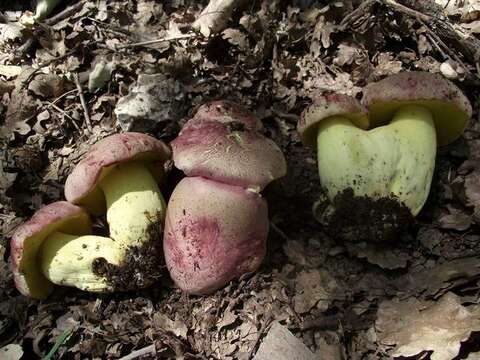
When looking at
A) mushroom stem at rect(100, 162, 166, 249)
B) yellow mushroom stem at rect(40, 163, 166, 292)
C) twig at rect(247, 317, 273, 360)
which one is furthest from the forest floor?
mushroom stem at rect(100, 162, 166, 249)

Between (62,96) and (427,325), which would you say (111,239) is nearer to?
(62,96)

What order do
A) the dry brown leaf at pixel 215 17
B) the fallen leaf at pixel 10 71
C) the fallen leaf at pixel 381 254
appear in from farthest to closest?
the fallen leaf at pixel 10 71
the dry brown leaf at pixel 215 17
the fallen leaf at pixel 381 254

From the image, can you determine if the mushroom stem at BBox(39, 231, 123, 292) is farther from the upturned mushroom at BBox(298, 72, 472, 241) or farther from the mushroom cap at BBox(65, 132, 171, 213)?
the upturned mushroom at BBox(298, 72, 472, 241)

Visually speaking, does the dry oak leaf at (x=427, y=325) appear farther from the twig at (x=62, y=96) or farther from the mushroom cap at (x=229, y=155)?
the twig at (x=62, y=96)

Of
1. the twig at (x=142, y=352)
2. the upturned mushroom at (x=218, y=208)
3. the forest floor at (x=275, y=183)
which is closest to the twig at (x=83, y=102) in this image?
the forest floor at (x=275, y=183)

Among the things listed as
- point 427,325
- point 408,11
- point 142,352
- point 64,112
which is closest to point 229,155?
point 142,352

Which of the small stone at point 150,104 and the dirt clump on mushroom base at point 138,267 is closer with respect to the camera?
the dirt clump on mushroom base at point 138,267
